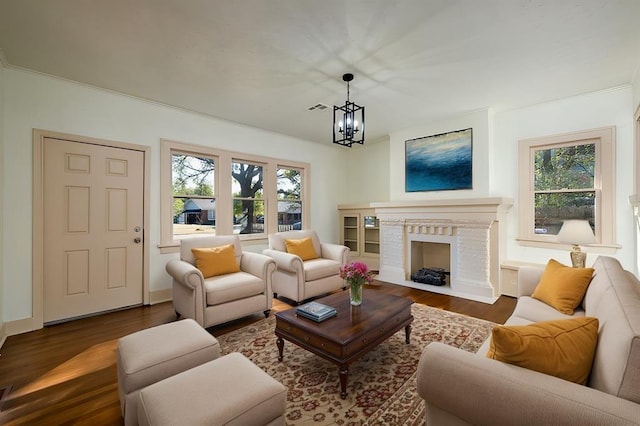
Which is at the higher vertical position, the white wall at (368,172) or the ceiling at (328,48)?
the ceiling at (328,48)

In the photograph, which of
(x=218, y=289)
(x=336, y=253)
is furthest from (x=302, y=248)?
(x=218, y=289)

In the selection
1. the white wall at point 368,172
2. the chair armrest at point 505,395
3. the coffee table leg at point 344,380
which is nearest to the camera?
the chair armrest at point 505,395

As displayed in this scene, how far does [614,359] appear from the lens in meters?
0.93

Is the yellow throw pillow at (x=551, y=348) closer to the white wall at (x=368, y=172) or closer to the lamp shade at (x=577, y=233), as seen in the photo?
the lamp shade at (x=577, y=233)

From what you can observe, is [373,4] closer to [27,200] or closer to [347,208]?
[27,200]

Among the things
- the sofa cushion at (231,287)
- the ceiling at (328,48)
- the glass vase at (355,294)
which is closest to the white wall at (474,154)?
the ceiling at (328,48)

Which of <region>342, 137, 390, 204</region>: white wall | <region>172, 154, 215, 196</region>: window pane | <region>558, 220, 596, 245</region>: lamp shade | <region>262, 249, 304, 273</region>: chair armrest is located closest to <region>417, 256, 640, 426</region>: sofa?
<region>558, 220, 596, 245</region>: lamp shade

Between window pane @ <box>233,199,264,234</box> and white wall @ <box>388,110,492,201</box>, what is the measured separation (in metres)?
2.38

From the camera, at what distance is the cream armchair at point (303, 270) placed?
355 centimetres

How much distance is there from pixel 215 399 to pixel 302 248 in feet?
9.83

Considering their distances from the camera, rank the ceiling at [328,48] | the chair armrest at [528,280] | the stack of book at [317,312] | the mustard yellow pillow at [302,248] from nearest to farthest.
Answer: the ceiling at [328,48], the stack of book at [317,312], the chair armrest at [528,280], the mustard yellow pillow at [302,248]

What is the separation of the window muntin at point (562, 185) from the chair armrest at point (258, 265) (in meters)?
3.63

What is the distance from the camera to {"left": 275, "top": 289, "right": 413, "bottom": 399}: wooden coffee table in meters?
1.87

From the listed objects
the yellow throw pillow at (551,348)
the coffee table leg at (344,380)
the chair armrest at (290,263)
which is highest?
the yellow throw pillow at (551,348)
